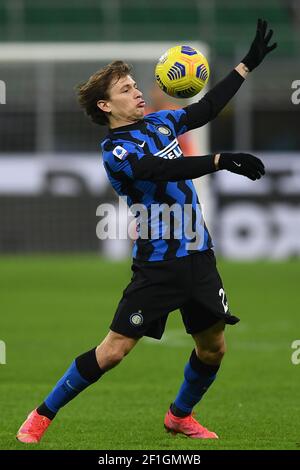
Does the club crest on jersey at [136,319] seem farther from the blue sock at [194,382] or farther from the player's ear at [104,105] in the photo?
the player's ear at [104,105]

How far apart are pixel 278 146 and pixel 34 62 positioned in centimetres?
564

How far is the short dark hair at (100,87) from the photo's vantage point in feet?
20.7

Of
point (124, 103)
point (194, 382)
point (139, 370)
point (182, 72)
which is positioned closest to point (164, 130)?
point (124, 103)

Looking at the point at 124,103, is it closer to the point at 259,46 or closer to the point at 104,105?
the point at 104,105

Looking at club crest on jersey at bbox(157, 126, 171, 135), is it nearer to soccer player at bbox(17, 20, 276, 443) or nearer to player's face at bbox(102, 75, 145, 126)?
soccer player at bbox(17, 20, 276, 443)

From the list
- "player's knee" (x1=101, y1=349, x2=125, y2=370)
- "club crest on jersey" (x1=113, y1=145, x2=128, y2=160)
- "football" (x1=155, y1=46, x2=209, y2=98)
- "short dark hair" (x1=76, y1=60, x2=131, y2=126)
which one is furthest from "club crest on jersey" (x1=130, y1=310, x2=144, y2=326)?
"football" (x1=155, y1=46, x2=209, y2=98)

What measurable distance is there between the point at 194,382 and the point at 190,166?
4.61 ft

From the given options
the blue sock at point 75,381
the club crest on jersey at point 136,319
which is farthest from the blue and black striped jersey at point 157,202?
the blue sock at point 75,381

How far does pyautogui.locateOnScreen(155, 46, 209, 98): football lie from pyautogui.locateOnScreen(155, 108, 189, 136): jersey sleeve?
0.42 ft

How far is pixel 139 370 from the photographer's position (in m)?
9.41

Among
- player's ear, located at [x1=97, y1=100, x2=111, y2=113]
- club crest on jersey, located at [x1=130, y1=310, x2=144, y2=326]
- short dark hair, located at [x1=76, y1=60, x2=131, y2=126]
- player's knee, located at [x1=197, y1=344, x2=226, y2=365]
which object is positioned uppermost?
short dark hair, located at [x1=76, y1=60, x2=131, y2=126]

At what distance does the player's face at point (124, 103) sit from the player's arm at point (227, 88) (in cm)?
37

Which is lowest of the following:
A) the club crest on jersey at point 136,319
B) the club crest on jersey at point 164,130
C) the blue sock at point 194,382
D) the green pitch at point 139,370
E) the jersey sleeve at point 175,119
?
the green pitch at point 139,370

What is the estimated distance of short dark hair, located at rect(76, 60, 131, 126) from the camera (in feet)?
20.7
